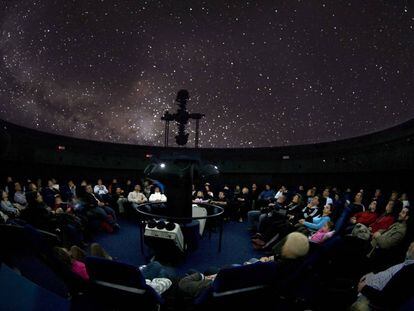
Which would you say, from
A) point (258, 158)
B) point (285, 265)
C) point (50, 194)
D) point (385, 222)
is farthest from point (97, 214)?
point (258, 158)

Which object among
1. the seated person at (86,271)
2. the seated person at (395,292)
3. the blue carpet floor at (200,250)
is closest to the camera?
the seated person at (395,292)

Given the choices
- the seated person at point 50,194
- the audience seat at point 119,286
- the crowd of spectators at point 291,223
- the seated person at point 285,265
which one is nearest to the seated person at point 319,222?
the crowd of spectators at point 291,223

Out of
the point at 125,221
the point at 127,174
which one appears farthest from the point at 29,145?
the point at 125,221

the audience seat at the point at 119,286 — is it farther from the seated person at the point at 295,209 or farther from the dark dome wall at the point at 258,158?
the dark dome wall at the point at 258,158

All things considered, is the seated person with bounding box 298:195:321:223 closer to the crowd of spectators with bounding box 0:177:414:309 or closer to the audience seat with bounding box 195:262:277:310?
the crowd of spectators with bounding box 0:177:414:309

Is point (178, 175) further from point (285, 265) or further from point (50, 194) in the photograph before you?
point (50, 194)

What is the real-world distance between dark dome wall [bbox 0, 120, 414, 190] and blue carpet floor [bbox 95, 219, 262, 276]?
3534mm

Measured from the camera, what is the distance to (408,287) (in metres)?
2.19

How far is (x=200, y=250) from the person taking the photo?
18.8ft

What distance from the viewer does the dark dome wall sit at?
8984mm

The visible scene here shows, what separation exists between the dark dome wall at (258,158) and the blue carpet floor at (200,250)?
3534 millimetres

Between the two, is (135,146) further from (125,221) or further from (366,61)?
(366,61)

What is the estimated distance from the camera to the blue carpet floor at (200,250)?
494 cm

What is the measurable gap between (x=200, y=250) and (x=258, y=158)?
8668 millimetres
